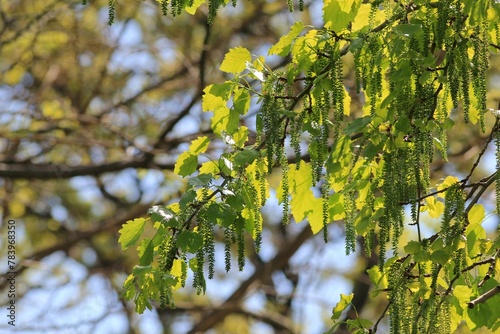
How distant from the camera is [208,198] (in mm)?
3330

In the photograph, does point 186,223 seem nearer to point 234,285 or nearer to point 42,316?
point 42,316

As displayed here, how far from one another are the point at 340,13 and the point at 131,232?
44.0 inches

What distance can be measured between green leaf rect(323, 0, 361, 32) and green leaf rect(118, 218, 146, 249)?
101 centimetres

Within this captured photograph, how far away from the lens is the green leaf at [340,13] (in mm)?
3463

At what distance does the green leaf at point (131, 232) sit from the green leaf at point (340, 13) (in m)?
1.01

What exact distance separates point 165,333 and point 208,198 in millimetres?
7867

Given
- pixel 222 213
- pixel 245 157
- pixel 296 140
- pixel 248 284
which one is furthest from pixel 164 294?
pixel 248 284

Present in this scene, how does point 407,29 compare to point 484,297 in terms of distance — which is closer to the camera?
point 407,29

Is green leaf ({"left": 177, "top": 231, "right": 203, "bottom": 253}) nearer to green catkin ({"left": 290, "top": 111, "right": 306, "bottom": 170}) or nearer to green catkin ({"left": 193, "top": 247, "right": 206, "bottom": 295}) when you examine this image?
green catkin ({"left": 193, "top": 247, "right": 206, "bottom": 295})

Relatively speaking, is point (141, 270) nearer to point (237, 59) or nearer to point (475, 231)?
point (237, 59)

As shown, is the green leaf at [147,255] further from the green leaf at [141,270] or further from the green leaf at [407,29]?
the green leaf at [407,29]

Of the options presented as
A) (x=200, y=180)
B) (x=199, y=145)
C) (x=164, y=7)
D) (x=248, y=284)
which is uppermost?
(x=164, y=7)

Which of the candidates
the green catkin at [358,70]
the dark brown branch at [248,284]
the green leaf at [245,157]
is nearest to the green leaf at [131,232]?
the green leaf at [245,157]

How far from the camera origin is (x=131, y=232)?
3.47m
